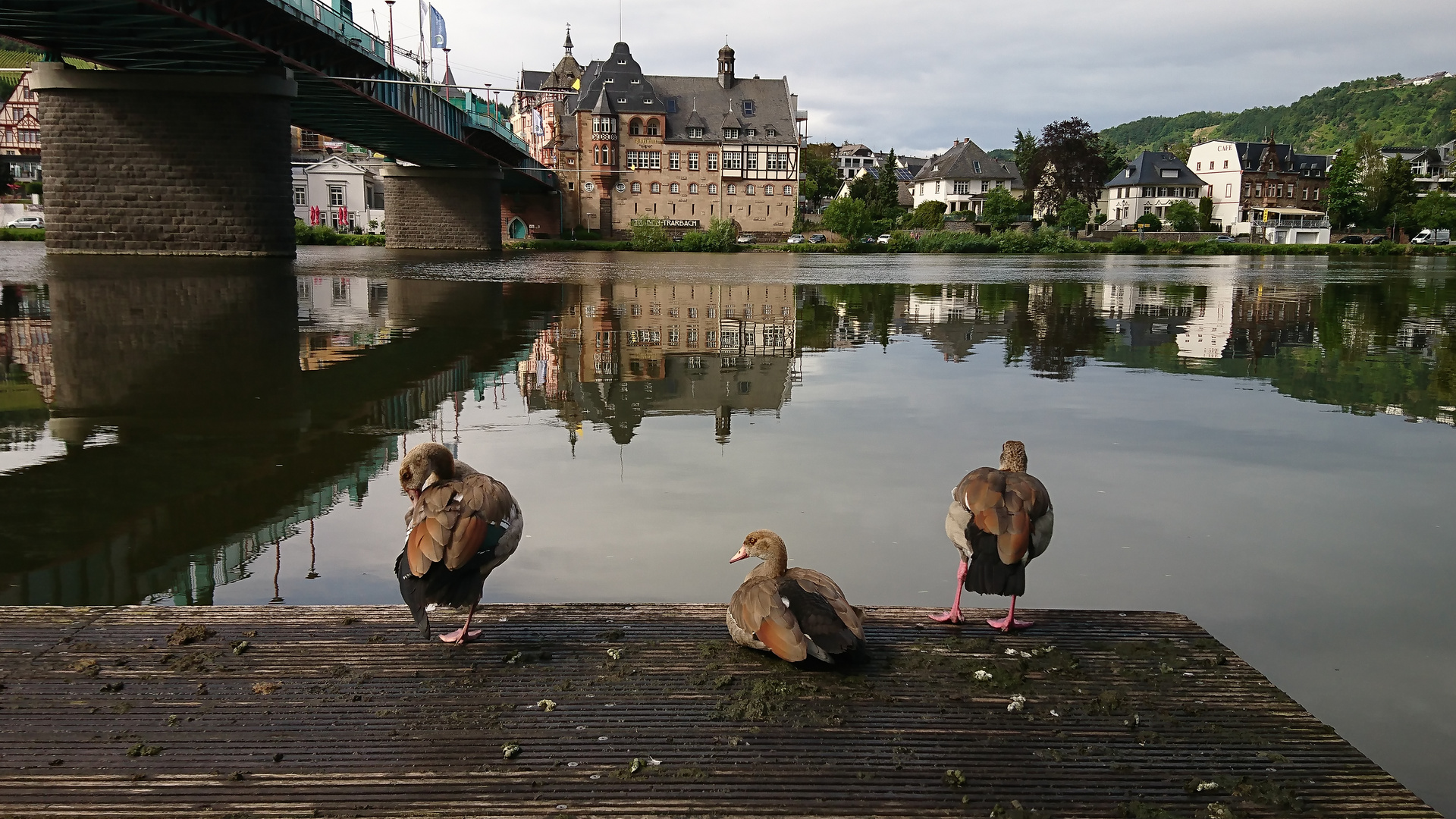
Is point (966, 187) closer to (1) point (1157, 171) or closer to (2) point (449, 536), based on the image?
(1) point (1157, 171)

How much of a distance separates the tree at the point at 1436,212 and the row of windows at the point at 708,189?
2505 inches

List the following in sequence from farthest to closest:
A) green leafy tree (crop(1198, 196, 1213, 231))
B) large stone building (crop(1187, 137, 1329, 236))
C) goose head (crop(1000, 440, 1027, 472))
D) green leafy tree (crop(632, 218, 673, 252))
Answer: large stone building (crop(1187, 137, 1329, 236)), green leafy tree (crop(1198, 196, 1213, 231)), green leafy tree (crop(632, 218, 673, 252)), goose head (crop(1000, 440, 1027, 472))

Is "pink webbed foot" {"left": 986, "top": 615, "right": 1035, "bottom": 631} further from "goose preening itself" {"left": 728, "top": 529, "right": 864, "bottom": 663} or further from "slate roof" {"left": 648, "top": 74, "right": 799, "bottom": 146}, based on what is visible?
"slate roof" {"left": 648, "top": 74, "right": 799, "bottom": 146}

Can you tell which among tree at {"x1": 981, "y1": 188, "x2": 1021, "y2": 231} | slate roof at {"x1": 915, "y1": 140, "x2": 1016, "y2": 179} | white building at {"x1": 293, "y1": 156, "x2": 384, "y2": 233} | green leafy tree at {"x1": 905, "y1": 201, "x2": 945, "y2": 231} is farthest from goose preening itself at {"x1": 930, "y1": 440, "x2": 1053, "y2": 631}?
slate roof at {"x1": 915, "y1": 140, "x2": 1016, "y2": 179}

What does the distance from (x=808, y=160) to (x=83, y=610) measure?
482 feet

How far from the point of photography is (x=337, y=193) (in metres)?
115

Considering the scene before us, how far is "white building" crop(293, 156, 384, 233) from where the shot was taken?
11294 cm

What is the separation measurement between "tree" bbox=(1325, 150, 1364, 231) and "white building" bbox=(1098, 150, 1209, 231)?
1629cm

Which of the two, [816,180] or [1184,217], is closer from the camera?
[1184,217]

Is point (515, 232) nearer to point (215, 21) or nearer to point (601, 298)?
point (215, 21)

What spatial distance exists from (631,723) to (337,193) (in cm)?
12091

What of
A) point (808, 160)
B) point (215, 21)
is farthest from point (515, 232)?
point (215, 21)

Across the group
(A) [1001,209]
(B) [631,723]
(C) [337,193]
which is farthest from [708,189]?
(B) [631,723]

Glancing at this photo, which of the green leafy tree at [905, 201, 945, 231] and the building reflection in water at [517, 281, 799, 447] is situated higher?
the green leafy tree at [905, 201, 945, 231]
